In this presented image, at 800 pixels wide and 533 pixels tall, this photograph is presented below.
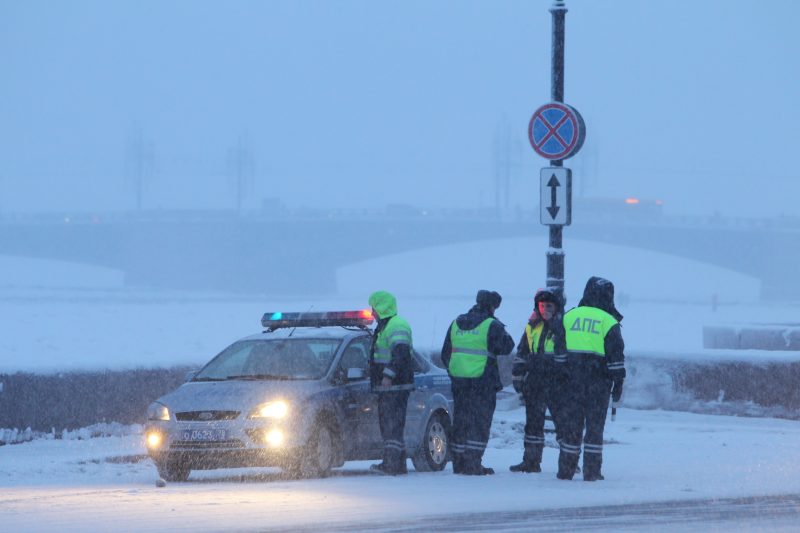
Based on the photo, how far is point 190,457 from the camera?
1298 cm

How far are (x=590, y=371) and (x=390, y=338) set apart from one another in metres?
1.76

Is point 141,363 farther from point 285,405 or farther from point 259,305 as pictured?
point 259,305

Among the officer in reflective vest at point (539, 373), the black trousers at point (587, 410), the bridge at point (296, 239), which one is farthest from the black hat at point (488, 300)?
the bridge at point (296, 239)

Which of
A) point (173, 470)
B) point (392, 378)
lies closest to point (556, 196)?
point (392, 378)

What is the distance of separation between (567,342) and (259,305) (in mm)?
90557

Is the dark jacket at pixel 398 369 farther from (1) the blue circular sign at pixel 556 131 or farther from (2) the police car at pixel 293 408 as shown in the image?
(1) the blue circular sign at pixel 556 131

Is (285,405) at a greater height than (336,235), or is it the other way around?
(336,235)

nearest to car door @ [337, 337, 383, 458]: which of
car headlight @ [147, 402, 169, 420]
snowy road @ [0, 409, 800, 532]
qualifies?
snowy road @ [0, 409, 800, 532]

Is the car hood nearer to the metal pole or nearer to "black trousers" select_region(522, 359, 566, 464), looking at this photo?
"black trousers" select_region(522, 359, 566, 464)

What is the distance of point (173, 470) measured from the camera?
43.4ft

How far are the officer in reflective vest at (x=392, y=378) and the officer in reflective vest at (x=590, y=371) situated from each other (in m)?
1.39

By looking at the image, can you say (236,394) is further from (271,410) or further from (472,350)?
(472,350)

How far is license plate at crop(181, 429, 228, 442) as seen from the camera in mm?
12891

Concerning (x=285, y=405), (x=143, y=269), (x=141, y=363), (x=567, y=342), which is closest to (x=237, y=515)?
(x=285, y=405)
